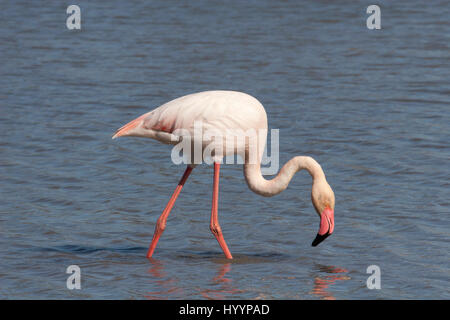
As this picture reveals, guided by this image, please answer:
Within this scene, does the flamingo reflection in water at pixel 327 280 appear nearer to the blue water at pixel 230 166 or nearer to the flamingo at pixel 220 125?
the blue water at pixel 230 166

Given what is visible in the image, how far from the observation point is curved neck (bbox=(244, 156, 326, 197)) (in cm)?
793

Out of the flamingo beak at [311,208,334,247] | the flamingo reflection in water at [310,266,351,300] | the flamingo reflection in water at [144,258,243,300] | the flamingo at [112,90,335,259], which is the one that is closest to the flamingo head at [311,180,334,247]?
the flamingo beak at [311,208,334,247]

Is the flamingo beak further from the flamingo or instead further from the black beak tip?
the flamingo

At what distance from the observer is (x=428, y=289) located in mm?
7305

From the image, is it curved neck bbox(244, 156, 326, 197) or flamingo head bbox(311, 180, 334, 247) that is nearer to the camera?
flamingo head bbox(311, 180, 334, 247)

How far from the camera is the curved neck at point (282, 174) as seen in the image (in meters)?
7.93

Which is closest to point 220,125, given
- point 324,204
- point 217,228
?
point 217,228

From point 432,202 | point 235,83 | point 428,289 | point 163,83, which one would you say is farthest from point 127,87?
point 428,289

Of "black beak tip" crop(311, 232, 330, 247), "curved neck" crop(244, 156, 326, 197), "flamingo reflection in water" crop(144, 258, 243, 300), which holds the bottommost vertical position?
"flamingo reflection in water" crop(144, 258, 243, 300)

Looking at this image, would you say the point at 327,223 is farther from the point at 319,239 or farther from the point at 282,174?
the point at 282,174

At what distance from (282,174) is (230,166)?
2.78m

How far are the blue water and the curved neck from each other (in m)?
0.56

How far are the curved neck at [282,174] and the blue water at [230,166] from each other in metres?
0.56

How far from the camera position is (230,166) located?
10883 mm
